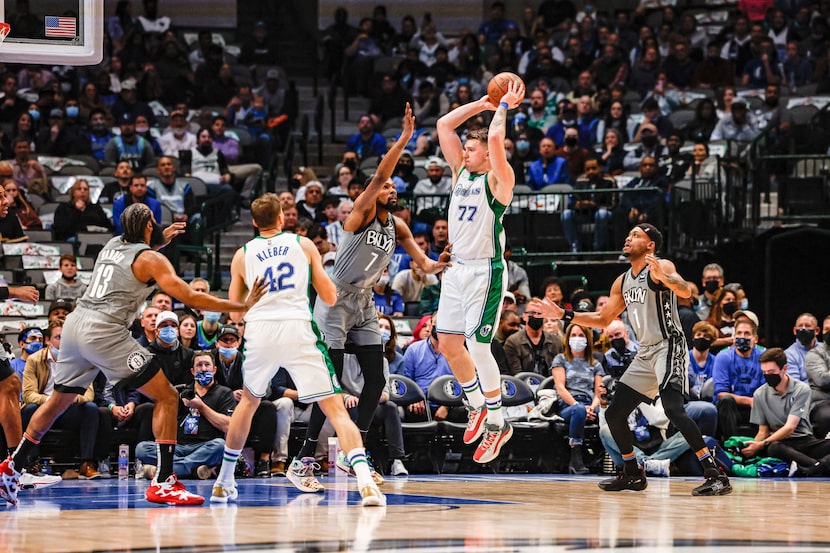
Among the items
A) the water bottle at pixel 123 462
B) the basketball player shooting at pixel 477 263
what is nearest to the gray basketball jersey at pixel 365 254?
the basketball player shooting at pixel 477 263

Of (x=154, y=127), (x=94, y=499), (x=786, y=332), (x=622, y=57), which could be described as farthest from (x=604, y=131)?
(x=94, y=499)

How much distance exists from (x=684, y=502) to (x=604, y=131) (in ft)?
35.4

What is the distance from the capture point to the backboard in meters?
9.46

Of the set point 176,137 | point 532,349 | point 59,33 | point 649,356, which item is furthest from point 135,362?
point 176,137

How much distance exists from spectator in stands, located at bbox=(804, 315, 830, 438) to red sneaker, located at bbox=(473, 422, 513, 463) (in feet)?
14.8

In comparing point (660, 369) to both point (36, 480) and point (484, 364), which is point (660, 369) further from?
point (36, 480)

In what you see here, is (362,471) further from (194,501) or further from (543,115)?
(543,115)

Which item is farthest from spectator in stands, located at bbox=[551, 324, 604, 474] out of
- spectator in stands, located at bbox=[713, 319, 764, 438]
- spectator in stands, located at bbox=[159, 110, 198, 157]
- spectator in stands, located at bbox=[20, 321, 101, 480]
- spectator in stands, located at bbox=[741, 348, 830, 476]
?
spectator in stands, located at bbox=[159, 110, 198, 157]

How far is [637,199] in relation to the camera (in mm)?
16156

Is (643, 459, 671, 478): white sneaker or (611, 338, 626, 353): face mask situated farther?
(611, 338, 626, 353): face mask

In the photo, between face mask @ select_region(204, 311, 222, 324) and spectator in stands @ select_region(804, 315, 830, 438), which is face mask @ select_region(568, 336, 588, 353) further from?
face mask @ select_region(204, 311, 222, 324)

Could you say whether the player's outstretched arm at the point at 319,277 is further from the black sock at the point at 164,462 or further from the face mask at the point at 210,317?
the face mask at the point at 210,317

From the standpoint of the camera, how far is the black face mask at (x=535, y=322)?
44.6 feet

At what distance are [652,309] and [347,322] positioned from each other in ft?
7.81
